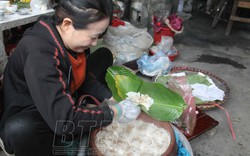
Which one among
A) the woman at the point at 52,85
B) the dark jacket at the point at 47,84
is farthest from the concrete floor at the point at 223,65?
the dark jacket at the point at 47,84

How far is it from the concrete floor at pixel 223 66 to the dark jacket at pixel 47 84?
25.8 inches

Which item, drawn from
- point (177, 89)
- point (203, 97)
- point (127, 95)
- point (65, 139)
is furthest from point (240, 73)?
point (65, 139)

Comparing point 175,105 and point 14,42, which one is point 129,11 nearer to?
point 14,42

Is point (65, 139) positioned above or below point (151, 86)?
below

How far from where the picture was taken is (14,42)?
8.09 ft

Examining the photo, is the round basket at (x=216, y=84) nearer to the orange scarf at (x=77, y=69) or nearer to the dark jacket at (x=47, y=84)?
the orange scarf at (x=77, y=69)

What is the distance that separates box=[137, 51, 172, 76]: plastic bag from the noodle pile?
4.02 feet

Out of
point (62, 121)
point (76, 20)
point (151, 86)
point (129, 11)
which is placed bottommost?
point (129, 11)

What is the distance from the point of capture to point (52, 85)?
1.07m

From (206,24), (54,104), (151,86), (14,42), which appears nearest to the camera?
(54,104)

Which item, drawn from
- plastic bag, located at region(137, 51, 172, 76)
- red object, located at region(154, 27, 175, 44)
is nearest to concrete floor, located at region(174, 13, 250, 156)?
red object, located at region(154, 27, 175, 44)

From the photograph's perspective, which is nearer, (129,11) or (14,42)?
(14,42)

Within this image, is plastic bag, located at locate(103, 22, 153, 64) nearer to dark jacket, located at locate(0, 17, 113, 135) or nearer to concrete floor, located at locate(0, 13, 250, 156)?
concrete floor, located at locate(0, 13, 250, 156)

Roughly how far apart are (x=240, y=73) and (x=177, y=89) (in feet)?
4.88
